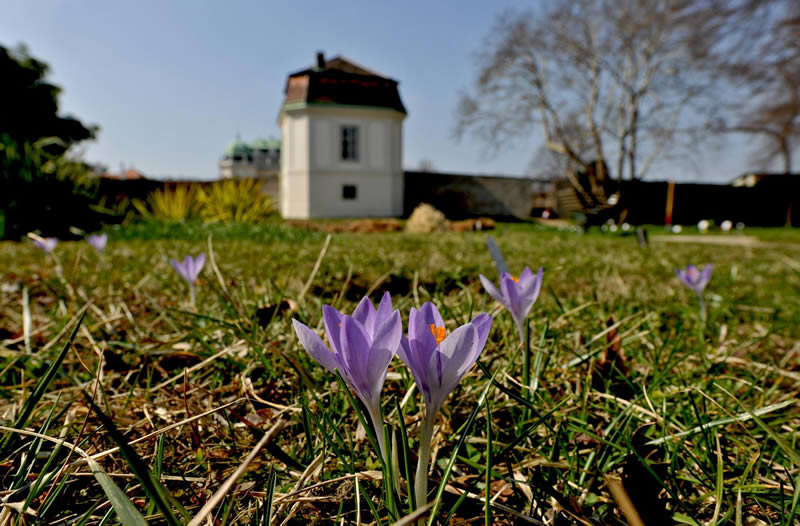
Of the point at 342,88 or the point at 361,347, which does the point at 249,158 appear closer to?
the point at 342,88

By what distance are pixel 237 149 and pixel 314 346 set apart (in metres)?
84.4

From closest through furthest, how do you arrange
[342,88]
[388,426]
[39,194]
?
[388,426] < [39,194] < [342,88]

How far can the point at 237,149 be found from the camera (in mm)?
77750

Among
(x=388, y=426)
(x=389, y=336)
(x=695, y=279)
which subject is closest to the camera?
(x=389, y=336)

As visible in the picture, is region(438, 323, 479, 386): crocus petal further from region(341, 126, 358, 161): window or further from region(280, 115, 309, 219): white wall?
region(341, 126, 358, 161): window

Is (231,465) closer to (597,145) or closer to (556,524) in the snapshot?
(556,524)

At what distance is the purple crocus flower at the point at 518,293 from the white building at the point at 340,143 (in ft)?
66.0

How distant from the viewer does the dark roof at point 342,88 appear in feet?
65.4

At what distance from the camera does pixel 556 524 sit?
0.57 m

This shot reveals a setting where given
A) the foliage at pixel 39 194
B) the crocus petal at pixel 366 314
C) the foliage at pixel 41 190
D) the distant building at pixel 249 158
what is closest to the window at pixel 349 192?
the foliage at pixel 41 190

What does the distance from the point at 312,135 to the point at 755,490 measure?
20795 millimetres

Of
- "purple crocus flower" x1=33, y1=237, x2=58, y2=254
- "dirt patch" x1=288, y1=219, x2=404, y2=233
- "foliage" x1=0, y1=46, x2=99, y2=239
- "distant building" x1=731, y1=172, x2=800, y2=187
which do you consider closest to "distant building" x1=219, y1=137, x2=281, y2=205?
"distant building" x1=731, y1=172, x2=800, y2=187

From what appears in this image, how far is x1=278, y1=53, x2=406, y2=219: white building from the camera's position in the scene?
20.0 m

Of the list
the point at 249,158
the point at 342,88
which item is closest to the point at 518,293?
the point at 342,88
